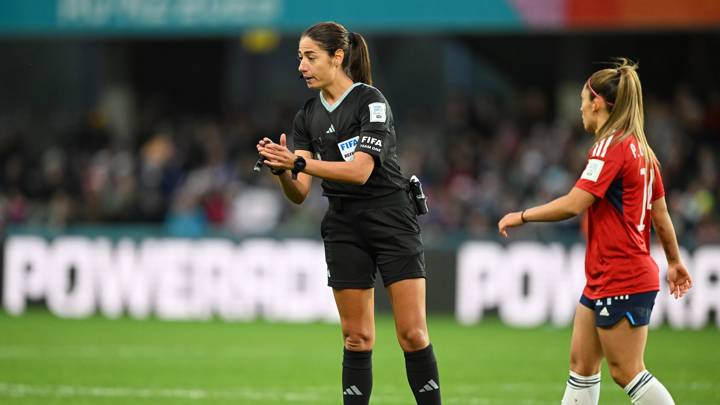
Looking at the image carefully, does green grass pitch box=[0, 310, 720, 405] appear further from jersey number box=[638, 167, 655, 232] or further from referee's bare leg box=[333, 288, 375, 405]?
jersey number box=[638, 167, 655, 232]

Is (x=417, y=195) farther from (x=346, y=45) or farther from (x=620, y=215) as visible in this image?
(x=620, y=215)

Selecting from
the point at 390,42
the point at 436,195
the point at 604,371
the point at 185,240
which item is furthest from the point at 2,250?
the point at 390,42

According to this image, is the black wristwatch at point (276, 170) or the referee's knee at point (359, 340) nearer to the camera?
the black wristwatch at point (276, 170)

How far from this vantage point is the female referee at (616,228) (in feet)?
20.4

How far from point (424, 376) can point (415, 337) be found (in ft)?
0.76

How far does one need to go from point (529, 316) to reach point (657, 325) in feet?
5.49

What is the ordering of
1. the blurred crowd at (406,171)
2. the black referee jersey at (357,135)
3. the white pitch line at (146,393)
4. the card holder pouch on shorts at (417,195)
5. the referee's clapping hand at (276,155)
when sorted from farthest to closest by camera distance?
the blurred crowd at (406,171) < the white pitch line at (146,393) < the card holder pouch on shorts at (417,195) < the black referee jersey at (357,135) < the referee's clapping hand at (276,155)

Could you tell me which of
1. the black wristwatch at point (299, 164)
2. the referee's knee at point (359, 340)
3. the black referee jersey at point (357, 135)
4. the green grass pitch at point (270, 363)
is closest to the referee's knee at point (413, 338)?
the referee's knee at point (359, 340)

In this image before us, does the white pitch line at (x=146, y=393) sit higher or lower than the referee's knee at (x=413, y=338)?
lower

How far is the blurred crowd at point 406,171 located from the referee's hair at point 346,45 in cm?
984

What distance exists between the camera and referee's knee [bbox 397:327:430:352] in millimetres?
6738

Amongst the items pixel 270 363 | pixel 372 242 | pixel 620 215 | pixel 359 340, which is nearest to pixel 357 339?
pixel 359 340

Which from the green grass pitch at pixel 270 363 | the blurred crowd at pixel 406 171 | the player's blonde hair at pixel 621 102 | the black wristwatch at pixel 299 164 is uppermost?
the player's blonde hair at pixel 621 102

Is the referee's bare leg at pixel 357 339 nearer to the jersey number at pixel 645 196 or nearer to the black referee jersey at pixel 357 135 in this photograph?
the black referee jersey at pixel 357 135
